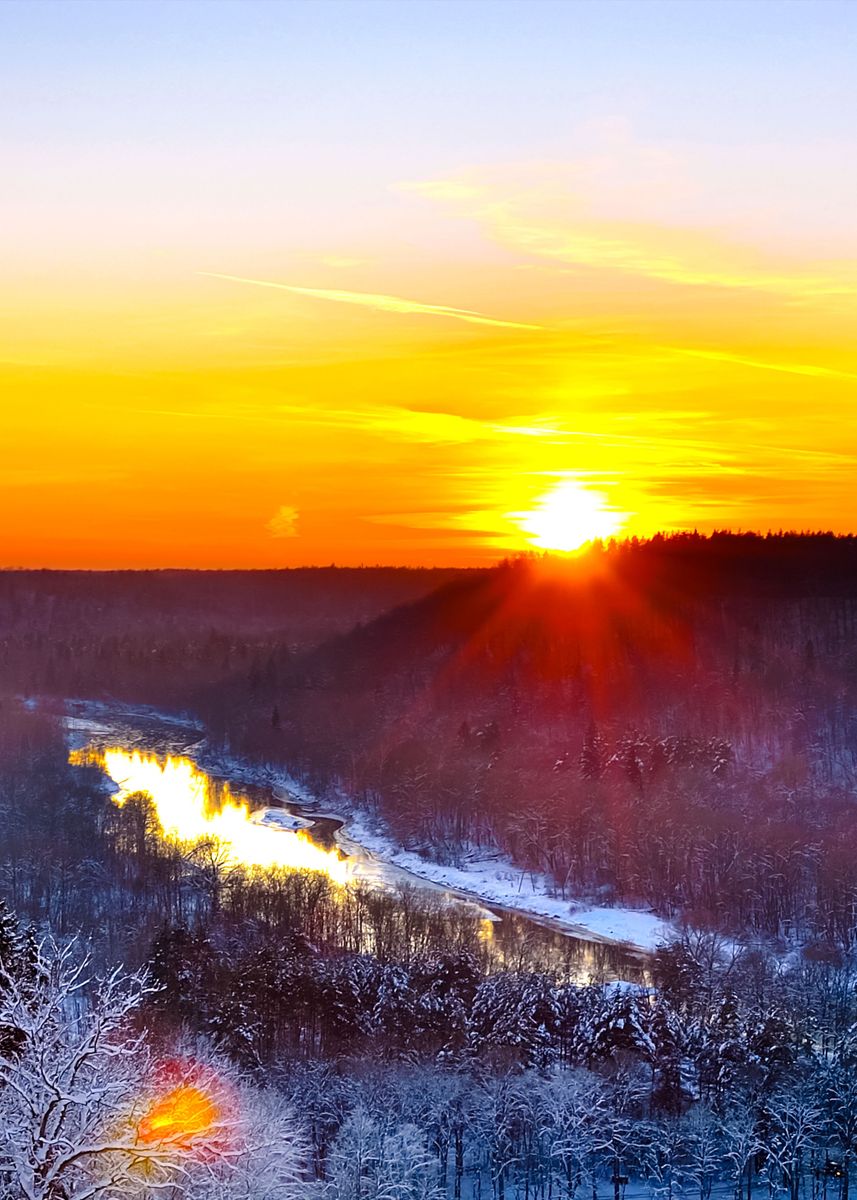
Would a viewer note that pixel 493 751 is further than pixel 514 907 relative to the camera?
Yes

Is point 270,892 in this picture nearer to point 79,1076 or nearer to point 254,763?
point 79,1076

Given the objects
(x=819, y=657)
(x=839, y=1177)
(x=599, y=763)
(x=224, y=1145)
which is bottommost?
(x=839, y=1177)

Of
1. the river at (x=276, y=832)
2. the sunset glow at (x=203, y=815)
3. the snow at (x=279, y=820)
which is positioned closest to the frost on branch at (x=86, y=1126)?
the river at (x=276, y=832)

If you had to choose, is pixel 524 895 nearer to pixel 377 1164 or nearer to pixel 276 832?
pixel 276 832

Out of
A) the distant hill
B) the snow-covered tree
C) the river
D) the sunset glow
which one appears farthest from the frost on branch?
the sunset glow

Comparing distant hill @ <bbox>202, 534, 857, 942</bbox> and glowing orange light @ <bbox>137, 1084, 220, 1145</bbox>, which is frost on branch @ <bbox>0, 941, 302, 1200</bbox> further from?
distant hill @ <bbox>202, 534, 857, 942</bbox>

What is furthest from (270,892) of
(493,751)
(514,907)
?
(493,751)

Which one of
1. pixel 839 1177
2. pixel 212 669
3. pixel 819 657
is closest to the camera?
pixel 839 1177
